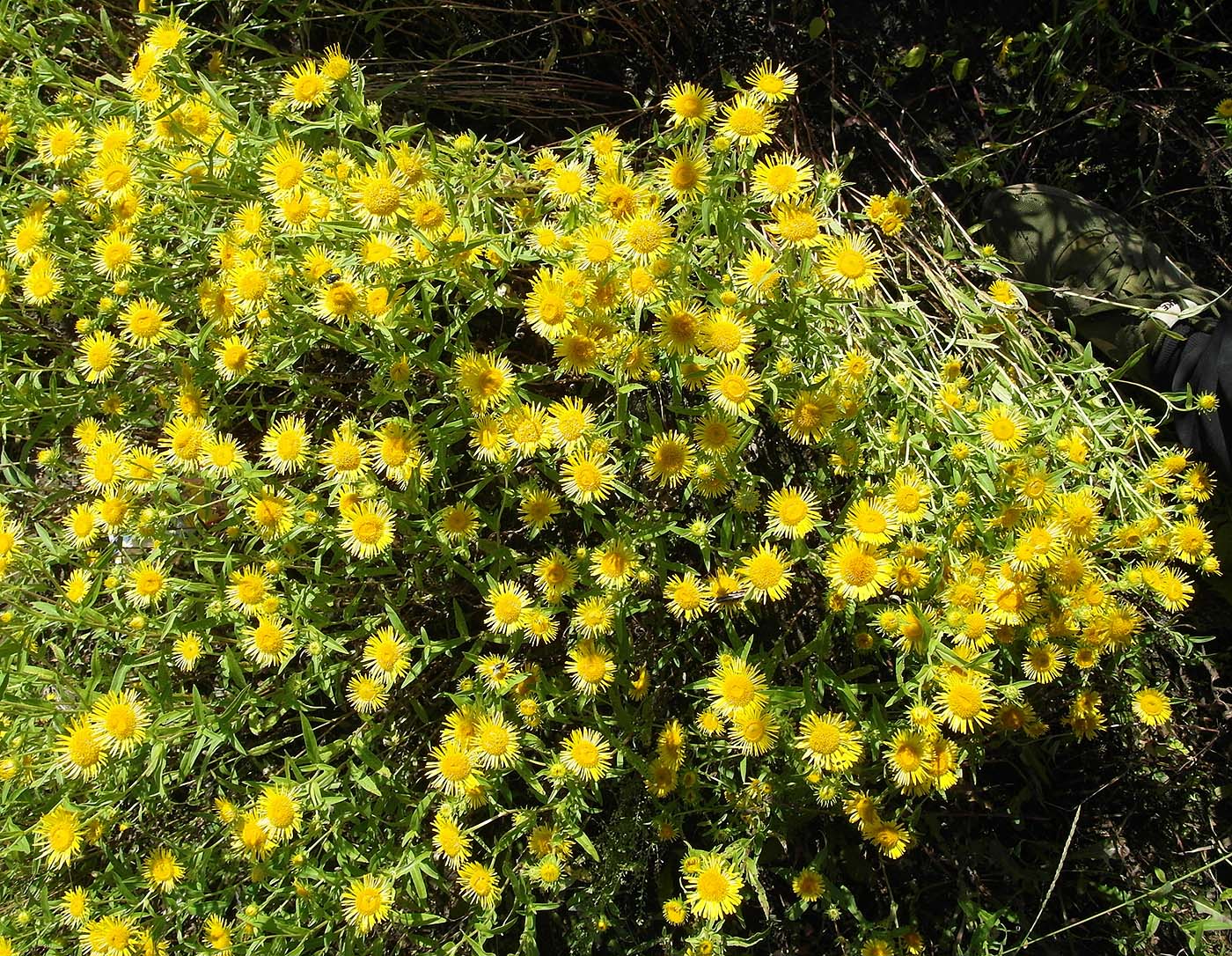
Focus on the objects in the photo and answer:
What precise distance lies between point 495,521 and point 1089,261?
7.92 feet

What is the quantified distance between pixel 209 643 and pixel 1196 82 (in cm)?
393

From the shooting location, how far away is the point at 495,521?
2213 mm

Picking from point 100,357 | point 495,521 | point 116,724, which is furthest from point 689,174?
point 116,724

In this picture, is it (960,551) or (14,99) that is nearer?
(960,551)

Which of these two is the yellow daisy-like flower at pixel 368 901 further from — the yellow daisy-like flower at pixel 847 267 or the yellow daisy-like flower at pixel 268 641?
the yellow daisy-like flower at pixel 847 267

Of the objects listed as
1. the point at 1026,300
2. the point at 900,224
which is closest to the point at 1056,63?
the point at 1026,300

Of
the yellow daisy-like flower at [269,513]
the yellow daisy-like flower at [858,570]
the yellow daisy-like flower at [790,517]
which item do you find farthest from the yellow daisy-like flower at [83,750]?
the yellow daisy-like flower at [858,570]

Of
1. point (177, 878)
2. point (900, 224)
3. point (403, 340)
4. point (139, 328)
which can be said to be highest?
point (900, 224)

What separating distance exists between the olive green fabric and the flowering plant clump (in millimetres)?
580

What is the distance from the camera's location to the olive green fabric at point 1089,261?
3.05m

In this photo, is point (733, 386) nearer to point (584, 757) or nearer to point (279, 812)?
point (584, 757)

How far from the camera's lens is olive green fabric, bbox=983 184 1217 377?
305cm

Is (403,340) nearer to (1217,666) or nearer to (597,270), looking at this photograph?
(597,270)

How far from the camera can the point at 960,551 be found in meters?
2.25
